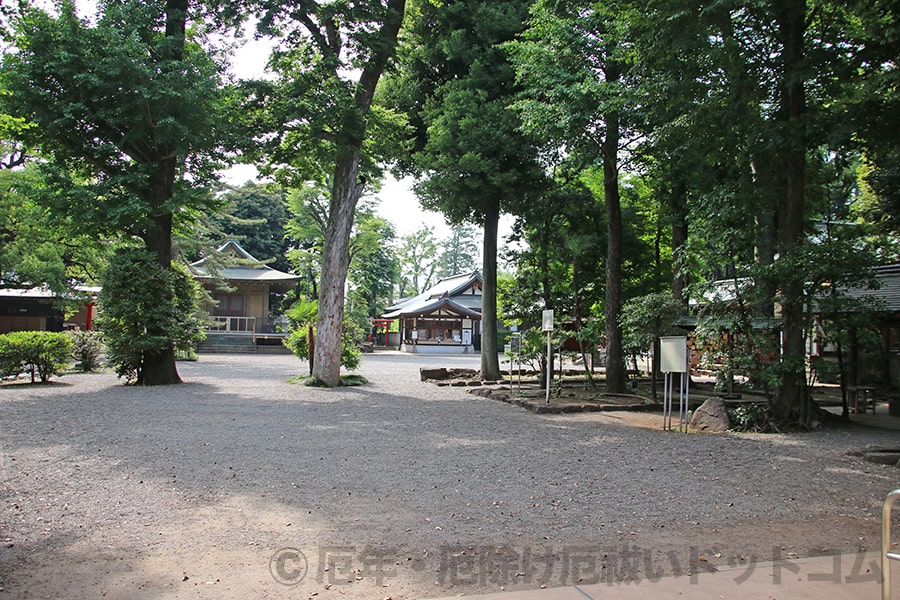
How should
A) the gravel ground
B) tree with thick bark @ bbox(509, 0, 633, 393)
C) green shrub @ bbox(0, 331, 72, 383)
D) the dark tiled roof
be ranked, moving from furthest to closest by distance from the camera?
the dark tiled roof, green shrub @ bbox(0, 331, 72, 383), tree with thick bark @ bbox(509, 0, 633, 393), the gravel ground

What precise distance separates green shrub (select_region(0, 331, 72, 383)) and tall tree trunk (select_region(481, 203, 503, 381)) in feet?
34.8

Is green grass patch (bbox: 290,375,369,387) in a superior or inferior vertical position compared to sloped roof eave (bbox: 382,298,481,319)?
inferior

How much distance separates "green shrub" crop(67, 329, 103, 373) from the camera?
58.6 ft

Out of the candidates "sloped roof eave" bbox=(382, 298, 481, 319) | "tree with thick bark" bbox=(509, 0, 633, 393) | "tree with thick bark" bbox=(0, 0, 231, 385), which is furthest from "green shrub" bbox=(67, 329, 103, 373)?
"sloped roof eave" bbox=(382, 298, 481, 319)

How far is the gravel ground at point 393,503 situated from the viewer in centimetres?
346

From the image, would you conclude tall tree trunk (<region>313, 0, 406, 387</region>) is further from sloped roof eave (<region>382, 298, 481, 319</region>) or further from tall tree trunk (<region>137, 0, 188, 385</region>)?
sloped roof eave (<region>382, 298, 481, 319</region>)

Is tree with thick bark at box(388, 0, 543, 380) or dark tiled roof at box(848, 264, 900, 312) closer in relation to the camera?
dark tiled roof at box(848, 264, 900, 312)

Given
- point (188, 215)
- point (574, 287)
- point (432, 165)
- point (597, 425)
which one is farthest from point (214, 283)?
point (597, 425)

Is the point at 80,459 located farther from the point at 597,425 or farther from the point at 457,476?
the point at 597,425

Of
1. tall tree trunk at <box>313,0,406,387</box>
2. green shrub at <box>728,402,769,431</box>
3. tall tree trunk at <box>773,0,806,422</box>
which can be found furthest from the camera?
tall tree trunk at <box>313,0,406,387</box>

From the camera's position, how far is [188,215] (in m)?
15.4

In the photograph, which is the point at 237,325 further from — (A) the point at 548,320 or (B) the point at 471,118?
(A) the point at 548,320

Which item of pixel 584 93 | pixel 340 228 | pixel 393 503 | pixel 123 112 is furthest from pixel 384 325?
pixel 393 503

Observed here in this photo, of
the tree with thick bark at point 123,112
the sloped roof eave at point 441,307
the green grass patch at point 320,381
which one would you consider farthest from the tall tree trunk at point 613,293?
the sloped roof eave at point 441,307
